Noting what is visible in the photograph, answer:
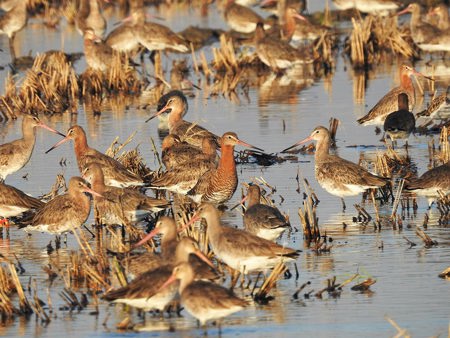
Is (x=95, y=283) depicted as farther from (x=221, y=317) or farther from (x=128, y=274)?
(x=221, y=317)

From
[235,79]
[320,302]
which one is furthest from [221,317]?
[235,79]

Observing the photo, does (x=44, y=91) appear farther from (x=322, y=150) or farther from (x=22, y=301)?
(x=22, y=301)

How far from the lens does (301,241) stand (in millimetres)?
12594

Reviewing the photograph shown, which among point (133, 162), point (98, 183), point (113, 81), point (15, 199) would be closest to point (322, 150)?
point (133, 162)

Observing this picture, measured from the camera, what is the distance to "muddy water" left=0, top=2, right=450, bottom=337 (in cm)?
970

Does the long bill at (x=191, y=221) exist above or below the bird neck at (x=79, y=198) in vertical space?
above

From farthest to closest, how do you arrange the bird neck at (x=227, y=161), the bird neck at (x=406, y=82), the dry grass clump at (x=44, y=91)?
1. the dry grass clump at (x=44, y=91)
2. the bird neck at (x=406, y=82)
3. the bird neck at (x=227, y=161)

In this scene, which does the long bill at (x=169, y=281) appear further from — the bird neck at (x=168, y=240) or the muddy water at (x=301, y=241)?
the bird neck at (x=168, y=240)

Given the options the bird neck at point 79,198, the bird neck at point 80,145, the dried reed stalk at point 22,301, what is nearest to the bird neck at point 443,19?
the bird neck at point 80,145

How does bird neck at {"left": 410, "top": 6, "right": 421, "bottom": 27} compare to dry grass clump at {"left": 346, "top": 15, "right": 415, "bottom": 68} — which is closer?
dry grass clump at {"left": 346, "top": 15, "right": 415, "bottom": 68}

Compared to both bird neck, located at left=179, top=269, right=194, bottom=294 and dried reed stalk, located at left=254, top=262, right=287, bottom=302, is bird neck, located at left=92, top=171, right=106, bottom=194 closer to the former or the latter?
dried reed stalk, located at left=254, top=262, right=287, bottom=302

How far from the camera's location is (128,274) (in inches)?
420

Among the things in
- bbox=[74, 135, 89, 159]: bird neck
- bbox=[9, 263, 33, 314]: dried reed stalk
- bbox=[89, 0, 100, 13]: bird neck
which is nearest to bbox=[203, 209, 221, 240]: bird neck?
bbox=[9, 263, 33, 314]: dried reed stalk

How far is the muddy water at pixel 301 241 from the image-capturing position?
31.8 ft
